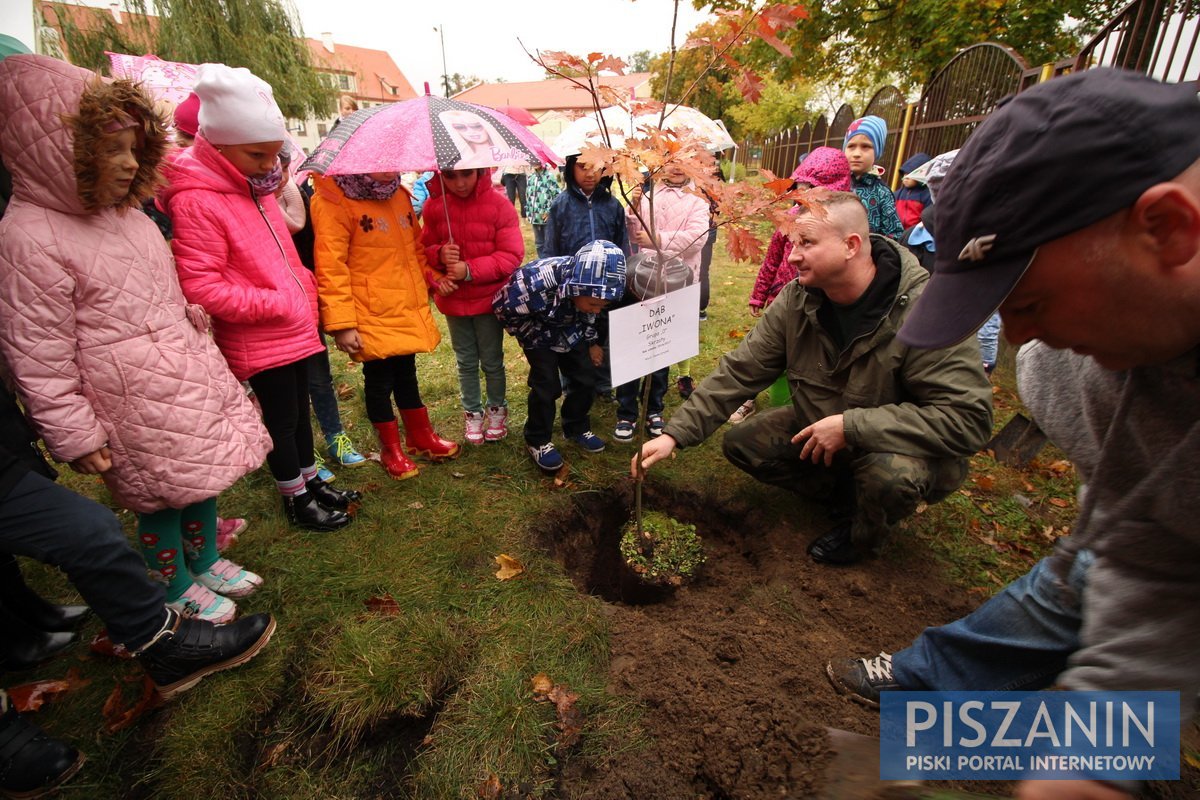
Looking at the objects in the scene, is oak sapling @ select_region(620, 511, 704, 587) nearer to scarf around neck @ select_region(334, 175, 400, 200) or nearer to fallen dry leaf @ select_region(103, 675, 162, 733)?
fallen dry leaf @ select_region(103, 675, 162, 733)

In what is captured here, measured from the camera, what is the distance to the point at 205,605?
2.34 metres

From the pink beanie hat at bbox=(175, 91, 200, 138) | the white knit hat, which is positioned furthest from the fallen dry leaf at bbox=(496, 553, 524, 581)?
the pink beanie hat at bbox=(175, 91, 200, 138)

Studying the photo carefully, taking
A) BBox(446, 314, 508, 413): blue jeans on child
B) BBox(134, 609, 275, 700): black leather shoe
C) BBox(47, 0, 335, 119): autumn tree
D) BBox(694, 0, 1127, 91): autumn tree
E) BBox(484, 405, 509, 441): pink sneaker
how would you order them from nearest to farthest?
1. BBox(134, 609, 275, 700): black leather shoe
2. BBox(446, 314, 508, 413): blue jeans on child
3. BBox(484, 405, 509, 441): pink sneaker
4. BBox(694, 0, 1127, 91): autumn tree
5. BBox(47, 0, 335, 119): autumn tree

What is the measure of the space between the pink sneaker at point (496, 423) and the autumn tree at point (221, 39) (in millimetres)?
15696

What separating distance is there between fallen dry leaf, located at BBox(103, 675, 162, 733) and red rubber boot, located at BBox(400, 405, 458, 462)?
5.87 feet

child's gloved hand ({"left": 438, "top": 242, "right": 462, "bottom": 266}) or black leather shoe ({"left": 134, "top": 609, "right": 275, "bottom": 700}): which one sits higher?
child's gloved hand ({"left": 438, "top": 242, "right": 462, "bottom": 266})

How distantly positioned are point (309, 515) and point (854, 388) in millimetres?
2792

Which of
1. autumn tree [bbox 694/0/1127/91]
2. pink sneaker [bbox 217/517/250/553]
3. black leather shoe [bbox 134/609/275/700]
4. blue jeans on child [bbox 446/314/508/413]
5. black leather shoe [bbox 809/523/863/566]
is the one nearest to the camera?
black leather shoe [bbox 134/609/275/700]

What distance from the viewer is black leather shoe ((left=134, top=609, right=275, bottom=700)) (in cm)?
194

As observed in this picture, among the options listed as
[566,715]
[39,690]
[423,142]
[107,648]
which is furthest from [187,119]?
[566,715]

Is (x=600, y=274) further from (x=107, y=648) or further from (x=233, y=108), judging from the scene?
(x=107, y=648)

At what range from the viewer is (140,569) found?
6.07 feet

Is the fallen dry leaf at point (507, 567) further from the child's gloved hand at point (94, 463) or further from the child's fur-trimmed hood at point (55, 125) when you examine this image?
the child's fur-trimmed hood at point (55, 125)

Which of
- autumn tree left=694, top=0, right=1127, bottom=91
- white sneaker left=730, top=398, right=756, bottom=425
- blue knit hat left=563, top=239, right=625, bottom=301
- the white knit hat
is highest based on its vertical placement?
autumn tree left=694, top=0, right=1127, bottom=91
